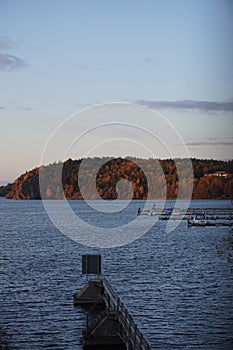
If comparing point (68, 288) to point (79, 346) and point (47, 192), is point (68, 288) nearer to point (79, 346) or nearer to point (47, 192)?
point (79, 346)

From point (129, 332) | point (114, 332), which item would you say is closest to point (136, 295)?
point (114, 332)

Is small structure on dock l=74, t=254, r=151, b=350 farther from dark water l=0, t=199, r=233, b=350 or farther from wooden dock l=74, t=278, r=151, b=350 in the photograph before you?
dark water l=0, t=199, r=233, b=350

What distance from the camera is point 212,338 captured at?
798 inches

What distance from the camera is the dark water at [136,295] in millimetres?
20984

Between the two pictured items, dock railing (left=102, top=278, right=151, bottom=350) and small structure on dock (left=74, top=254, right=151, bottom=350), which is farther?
small structure on dock (left=74, top=254, right=151, bottom=350)

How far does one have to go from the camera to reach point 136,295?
94.1ft

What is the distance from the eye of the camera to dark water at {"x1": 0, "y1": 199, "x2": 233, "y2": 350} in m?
21.0

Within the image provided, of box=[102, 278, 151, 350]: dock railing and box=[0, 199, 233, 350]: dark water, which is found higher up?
box=[102, 278, 151, 350]: dock railing

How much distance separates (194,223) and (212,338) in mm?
68884

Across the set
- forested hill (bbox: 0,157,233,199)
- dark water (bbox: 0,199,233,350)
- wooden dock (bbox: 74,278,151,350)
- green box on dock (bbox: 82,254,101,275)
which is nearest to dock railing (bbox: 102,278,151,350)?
wooden dock (bbox: 74,278,151,350)

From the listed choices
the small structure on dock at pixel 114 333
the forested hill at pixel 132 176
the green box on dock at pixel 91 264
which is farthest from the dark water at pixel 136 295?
the forested hill at pixel 132 176

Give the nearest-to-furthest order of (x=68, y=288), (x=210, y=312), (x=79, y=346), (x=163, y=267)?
(x=79, y=346), (x=210, y=312), (x=68, y=288), (x=163, y=267)

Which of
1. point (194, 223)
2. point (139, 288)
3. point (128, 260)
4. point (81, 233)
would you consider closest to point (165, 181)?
point (194, 223)

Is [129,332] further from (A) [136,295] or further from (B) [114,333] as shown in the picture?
(A) [136,295]
